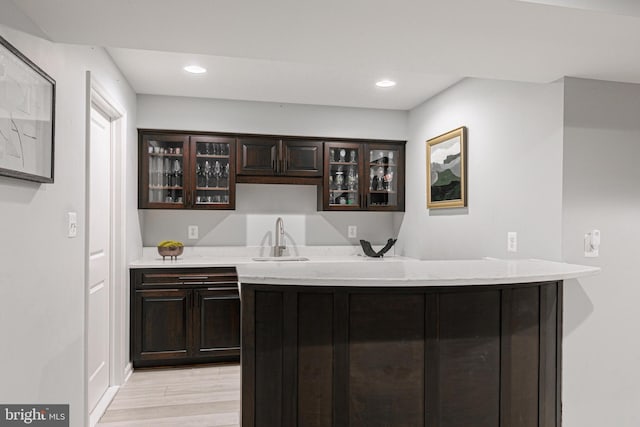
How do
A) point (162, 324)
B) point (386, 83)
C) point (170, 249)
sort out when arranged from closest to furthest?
1. point (386, 83)
2. point (162, 324)
3. point (170, 249)

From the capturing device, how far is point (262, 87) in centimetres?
364

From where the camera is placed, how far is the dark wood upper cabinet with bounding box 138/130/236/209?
12.8ft

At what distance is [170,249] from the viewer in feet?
12.7

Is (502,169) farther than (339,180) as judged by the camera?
No

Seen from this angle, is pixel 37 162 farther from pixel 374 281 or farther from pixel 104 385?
pixel 104 385

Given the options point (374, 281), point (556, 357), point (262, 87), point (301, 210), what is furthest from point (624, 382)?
point (262, 87)

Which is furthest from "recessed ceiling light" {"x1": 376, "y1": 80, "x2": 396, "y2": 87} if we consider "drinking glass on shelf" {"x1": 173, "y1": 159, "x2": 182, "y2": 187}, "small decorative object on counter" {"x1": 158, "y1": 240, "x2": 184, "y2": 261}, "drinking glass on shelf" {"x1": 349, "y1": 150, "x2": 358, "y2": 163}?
"small decorative object on counter" {"x1": 158, "y1": 240, "x2": 184, "y2": 261}

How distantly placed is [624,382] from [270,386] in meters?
2.13

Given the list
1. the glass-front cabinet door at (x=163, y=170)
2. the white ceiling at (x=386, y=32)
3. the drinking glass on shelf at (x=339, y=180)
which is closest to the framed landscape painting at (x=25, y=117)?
the white ceiling at (x=386, y=32)

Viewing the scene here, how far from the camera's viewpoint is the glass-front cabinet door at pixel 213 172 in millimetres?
4000

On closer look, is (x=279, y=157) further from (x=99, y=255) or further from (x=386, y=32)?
(x=386, y=32)

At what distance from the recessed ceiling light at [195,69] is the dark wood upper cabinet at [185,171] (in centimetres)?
85

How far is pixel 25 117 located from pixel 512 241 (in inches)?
105

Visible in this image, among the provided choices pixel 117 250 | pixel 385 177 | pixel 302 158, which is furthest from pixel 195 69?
pixel 385 177
